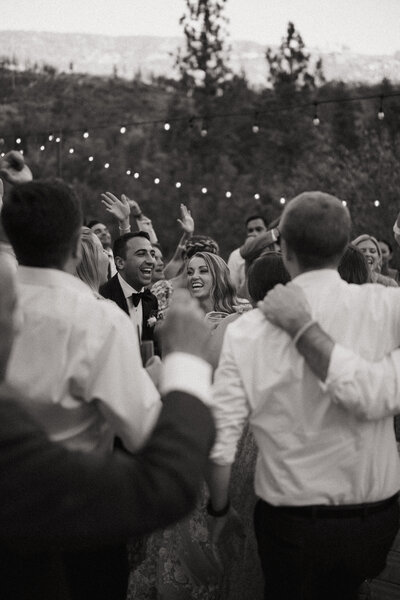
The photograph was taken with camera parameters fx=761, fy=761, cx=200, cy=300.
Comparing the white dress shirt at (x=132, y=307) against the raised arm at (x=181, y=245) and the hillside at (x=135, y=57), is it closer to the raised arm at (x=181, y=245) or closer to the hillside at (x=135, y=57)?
the raised arm at (x=181, y=245)

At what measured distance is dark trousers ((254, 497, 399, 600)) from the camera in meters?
1.96

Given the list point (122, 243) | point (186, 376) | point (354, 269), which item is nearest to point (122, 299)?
point (122, 243)

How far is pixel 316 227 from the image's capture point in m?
1.96

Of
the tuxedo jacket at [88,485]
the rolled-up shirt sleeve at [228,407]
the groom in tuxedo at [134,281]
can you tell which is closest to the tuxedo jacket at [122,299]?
the groom in tuxedo at [134,281]

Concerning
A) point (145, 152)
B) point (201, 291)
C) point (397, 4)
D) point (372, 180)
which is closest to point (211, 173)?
point (145, 152)

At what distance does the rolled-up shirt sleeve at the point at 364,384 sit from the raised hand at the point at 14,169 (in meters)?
1.98

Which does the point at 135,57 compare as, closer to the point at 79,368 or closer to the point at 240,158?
the point at 240,158

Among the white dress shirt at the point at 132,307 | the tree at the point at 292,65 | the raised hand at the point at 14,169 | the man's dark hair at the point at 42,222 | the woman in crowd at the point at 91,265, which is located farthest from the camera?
the tree at the point at 292,65

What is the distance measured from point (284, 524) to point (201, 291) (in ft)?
8.36

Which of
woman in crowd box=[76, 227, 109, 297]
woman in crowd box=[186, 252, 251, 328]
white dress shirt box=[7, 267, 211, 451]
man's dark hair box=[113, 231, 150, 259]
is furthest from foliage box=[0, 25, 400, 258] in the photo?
→ white dress shirt box=[7, 267, 211, 451]

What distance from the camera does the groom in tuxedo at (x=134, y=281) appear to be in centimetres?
472

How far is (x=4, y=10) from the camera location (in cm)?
4375

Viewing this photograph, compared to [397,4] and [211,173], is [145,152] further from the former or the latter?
[397,4]

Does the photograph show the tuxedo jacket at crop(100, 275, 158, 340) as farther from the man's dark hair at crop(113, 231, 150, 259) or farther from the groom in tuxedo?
the man's dark hair at crop(113, 231, 150, 259)
